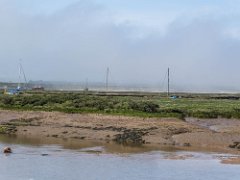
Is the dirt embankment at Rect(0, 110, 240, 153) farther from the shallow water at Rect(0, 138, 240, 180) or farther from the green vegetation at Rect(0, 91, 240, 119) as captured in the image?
the shallow water at Rect(0, 138, 240, 180)

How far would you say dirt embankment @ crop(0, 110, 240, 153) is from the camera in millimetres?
40438

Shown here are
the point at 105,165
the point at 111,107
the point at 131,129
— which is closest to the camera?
→ the point at 105,165

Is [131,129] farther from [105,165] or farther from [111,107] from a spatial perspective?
[105,165]

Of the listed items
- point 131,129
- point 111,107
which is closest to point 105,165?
point 131,129

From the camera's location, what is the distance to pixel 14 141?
4153 cm

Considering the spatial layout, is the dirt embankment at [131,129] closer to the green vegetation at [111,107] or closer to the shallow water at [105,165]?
the green vegetation at [111,107]

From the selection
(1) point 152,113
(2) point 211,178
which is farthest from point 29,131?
(2) point 211,178

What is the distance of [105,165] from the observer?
3045 cm

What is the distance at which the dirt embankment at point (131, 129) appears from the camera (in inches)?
1592

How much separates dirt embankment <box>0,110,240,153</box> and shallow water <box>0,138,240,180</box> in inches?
169

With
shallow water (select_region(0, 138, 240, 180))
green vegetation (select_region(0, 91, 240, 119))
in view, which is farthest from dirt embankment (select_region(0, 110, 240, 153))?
shallow water (select_region(0, 138, 240, 180))

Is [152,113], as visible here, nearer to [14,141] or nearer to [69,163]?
[14,141]

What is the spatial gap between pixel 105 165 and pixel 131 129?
45.8 feet

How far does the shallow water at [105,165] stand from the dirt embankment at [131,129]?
4.28 metres
